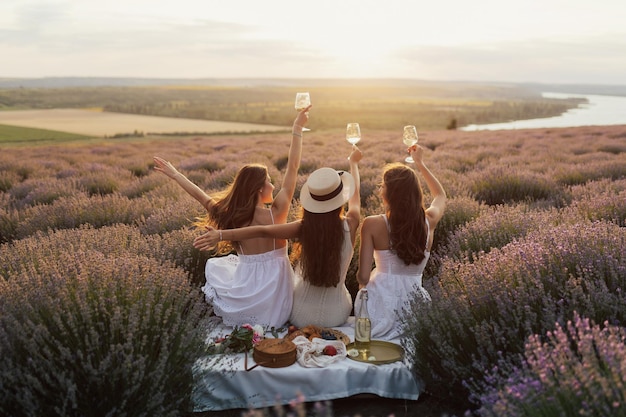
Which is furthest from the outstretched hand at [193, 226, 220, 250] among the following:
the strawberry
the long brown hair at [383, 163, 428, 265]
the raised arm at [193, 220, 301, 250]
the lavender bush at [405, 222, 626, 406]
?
the lavender bush at [405, 222, 626, 406]

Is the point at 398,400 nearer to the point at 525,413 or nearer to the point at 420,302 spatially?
the point at 420,302

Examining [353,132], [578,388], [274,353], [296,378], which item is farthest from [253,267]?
[578,388]

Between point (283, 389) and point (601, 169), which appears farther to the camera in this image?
point (601, 169)

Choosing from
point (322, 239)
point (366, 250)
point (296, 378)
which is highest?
point (322, 239)

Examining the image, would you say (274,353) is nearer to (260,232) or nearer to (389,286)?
(260,232)

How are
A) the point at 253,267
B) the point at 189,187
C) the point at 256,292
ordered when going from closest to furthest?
the point at 256,292, the point at 253,267, the point at 189,187

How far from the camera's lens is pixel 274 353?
3873mm

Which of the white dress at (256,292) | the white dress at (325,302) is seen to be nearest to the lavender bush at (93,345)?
the white dress at (256,292)

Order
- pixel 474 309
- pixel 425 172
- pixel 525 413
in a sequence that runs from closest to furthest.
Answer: pixel 525 413 → pixel 474 309 → pixel 425 172

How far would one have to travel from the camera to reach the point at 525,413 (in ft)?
7.55

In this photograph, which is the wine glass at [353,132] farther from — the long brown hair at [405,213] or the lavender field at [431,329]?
the lavender field at [431,329]

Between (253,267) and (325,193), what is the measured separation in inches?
34.3

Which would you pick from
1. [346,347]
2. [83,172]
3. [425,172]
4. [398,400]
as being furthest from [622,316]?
[83,172]

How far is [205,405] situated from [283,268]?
4.57ft
